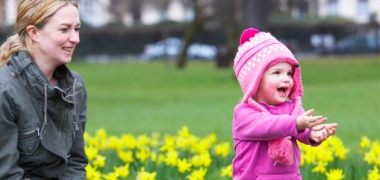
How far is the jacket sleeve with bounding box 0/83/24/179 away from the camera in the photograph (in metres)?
3.91

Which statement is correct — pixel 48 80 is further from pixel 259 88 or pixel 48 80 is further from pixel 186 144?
pixel 186 144

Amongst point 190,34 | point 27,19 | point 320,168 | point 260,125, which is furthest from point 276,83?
point 190,34

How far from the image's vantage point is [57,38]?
408 centimetres

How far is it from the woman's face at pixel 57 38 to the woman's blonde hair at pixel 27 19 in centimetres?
3

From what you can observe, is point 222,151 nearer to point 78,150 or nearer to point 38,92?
point 78,150

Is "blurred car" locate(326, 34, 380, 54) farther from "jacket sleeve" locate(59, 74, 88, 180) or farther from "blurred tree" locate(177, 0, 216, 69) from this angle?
"jacket sleeve" locate(59, 74, 88, 180)

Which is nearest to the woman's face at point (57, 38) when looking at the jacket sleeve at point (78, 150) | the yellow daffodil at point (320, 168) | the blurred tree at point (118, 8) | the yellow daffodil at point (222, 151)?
the jacket sleeve at point (78, 150)

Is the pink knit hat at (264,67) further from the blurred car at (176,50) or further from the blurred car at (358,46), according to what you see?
the blurred car at (176,50)

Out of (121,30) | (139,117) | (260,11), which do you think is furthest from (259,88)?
(121,30)

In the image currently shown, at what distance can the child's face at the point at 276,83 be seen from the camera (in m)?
3.91

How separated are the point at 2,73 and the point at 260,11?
1630 cm

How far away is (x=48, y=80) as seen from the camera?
4086 mm

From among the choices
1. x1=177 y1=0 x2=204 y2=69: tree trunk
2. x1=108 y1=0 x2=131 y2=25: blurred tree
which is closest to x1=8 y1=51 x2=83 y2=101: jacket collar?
x1=177 y1=0 x2=204 y2=69: tree trunk

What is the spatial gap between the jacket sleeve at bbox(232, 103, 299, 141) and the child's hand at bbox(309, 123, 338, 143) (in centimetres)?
9
